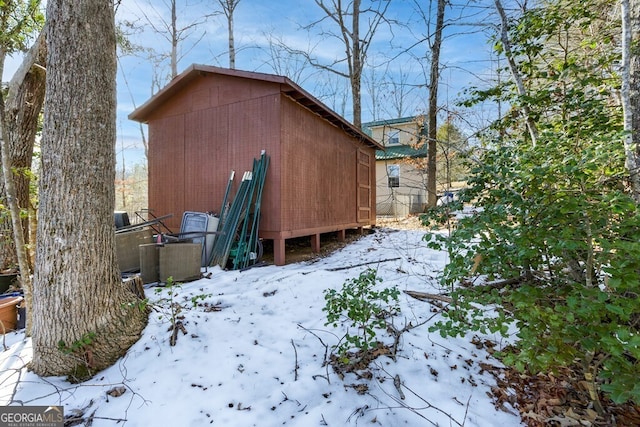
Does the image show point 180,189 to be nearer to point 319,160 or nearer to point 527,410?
point 319,160

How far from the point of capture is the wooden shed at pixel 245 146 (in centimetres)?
520

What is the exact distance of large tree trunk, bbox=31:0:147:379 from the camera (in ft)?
6.60

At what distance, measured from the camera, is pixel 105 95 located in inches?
86.9

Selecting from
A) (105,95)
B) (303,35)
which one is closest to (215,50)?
(303,35)

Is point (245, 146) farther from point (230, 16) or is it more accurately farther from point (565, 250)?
point (230, 16)

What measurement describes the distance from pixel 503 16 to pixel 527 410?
3.74 meters

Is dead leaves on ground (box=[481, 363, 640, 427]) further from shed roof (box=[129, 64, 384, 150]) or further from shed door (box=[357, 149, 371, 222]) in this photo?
shed door (box=[357, 149, 371, 222])

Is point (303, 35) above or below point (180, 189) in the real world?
above

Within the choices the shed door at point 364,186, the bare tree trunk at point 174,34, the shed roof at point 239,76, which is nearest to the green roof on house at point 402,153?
the shed door at point 364,186

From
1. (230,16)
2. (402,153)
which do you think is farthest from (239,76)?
(402,153)

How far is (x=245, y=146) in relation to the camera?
5441 mm

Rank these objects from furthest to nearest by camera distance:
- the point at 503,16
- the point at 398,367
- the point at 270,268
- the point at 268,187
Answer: the point at 268,187
the point at 270,268
the point at 503,16
the point at 398,367

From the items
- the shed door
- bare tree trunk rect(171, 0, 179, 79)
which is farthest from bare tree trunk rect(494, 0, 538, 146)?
bare tree trunk rect(171, 0, 179, 79)

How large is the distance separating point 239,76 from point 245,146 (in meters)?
1.23
